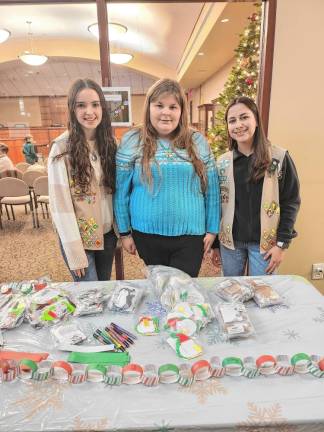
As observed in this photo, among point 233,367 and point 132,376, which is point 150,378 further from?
point 233,367

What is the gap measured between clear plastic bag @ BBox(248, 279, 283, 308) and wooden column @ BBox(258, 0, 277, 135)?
119 cm

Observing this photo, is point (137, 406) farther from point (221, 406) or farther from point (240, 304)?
point (240, 304)

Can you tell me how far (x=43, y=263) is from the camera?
3.08 metres

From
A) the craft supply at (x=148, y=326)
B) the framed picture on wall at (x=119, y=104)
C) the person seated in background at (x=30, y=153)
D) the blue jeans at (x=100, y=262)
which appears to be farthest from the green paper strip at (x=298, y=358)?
the person seated in background at (x=30, y=153)

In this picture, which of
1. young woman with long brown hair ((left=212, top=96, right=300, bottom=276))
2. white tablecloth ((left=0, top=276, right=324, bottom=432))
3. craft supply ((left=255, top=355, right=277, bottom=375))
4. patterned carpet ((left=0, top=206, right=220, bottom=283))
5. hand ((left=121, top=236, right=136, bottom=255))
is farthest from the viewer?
patterned carpet ((left=0, top=206, right=220, bottom=283))

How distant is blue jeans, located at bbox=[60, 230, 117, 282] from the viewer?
56.7 inches

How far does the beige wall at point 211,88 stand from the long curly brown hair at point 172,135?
401 centimetres

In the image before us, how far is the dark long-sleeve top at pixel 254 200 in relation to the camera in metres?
1.39

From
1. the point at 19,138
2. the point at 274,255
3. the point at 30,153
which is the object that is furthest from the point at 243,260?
the point at 19,138

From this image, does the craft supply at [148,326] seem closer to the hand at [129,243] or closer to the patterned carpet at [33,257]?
the hand at [129,243]

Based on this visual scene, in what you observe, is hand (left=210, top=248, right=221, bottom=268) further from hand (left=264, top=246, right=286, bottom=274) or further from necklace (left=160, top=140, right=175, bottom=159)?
necklace (left=160, top=140, right=175, bottom=159)

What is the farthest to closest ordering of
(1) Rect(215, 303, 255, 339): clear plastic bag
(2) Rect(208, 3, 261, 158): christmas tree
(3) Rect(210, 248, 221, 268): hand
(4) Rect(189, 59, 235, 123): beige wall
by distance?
(4) Rect(189, 59, 235, 123): beige wall < (2) Rect(208, 3, 261, 158): christmas tree < (3) Rect(210, 248, 221, 268): hand < (1) Rect(215, 303, 255, 339): clear plastic bag

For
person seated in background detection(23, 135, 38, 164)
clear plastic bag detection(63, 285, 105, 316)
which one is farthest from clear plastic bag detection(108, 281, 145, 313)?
person seated in background detection(23, 135, 38, 164)

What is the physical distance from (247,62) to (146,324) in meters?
2.18
